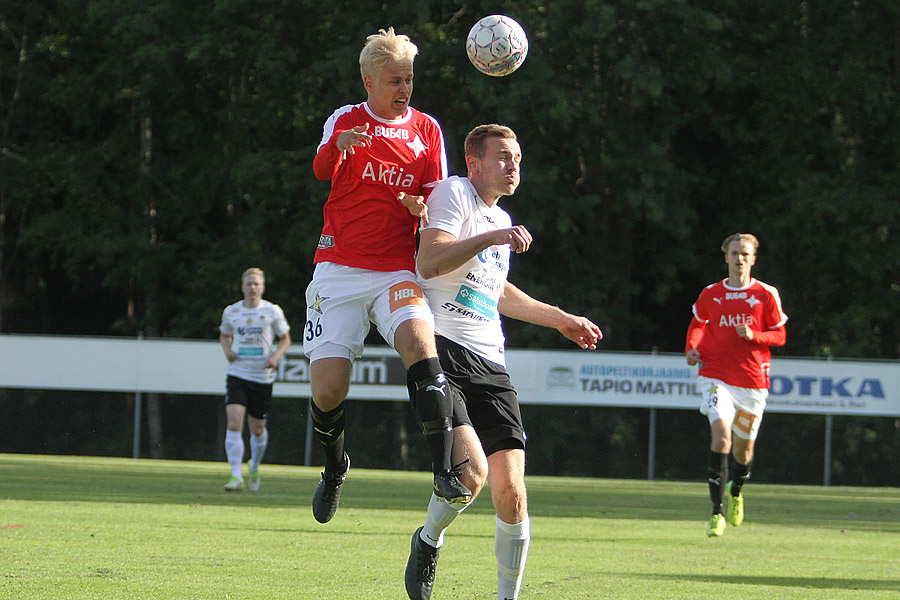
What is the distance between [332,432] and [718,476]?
5540mm

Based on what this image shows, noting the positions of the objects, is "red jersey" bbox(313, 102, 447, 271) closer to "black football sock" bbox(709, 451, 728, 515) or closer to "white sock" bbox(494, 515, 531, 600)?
"white sock" bbox(494, 515, 531, 600)

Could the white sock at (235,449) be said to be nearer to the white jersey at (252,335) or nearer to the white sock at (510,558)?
the white jersey at (252,335)

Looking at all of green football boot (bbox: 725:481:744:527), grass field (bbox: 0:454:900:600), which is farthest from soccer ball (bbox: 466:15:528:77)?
green football boot (bbox: 725:481:744:527)

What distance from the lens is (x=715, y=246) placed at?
28.3 meters

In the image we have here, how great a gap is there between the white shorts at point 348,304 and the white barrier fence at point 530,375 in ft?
43.3

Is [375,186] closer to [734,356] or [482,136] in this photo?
[482,136]

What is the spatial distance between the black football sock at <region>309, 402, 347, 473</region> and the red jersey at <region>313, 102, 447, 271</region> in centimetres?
83

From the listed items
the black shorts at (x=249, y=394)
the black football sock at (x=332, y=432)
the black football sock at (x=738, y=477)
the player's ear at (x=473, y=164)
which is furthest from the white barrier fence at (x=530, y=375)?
the player's ear at (x=473, y=164)

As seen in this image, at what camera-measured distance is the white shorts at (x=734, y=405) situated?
36.8 ft

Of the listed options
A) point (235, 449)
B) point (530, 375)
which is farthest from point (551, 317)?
point (530, 375)

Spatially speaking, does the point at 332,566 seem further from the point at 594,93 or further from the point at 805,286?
the point at 805,286

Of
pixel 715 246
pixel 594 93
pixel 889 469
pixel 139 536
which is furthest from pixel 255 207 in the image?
pixel 139 536

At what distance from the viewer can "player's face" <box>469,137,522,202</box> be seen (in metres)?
6.09

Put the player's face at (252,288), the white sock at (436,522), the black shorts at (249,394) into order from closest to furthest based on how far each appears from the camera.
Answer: the white sock at (436,522) < the black shorts at (249,394) < the player's face at (252,288)
